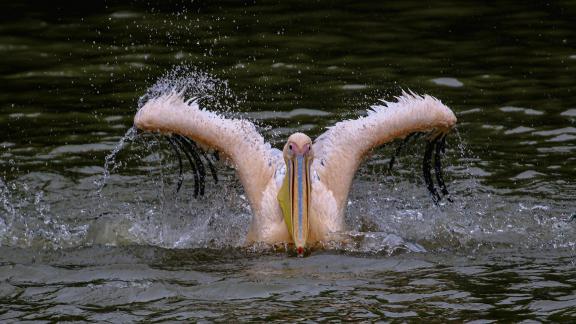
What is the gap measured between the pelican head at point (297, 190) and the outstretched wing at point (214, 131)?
0.41 meters

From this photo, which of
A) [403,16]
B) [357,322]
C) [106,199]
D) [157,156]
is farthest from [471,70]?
[357,322]

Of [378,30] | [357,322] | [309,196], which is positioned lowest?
[357,322]

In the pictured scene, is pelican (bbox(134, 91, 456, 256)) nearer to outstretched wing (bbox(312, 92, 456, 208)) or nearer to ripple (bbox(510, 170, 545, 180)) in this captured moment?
outstretched wing (bbox(312, 92, 456, 208))

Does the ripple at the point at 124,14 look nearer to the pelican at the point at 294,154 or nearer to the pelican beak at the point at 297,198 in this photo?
the pelican at the point at 294,154

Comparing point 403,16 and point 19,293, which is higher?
point 403,16

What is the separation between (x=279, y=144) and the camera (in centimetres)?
1066

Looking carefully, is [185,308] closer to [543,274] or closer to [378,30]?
[543,274]

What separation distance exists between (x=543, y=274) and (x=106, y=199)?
11.9 ft

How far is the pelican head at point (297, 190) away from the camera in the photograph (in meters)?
8.05

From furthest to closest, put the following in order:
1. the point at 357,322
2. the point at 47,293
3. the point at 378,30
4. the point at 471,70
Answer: the point at 378,30
the point at 471,70
the point at 47,293
the point at 357,322

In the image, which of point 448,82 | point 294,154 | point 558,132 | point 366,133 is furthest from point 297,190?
point 448,82

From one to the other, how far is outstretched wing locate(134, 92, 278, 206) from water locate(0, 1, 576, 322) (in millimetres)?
280

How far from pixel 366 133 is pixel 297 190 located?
0.84 m

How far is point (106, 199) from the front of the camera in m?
9.67
